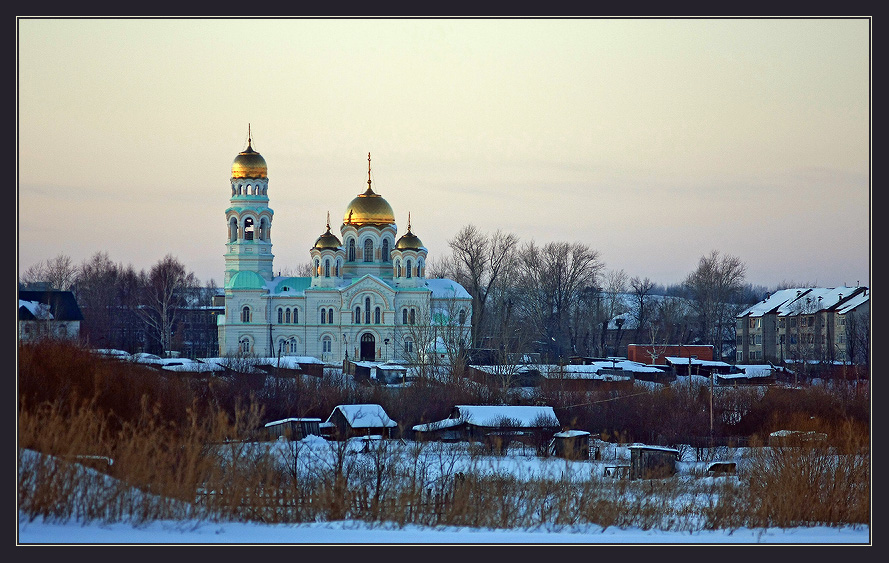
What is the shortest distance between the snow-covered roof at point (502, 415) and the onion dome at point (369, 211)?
2902 centimetres

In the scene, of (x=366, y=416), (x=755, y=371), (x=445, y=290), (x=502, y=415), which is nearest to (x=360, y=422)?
(x=366, y=416)

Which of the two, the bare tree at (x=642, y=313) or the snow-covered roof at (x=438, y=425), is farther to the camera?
the bare tree at (x=642, y=313)

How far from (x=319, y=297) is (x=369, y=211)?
257 inches

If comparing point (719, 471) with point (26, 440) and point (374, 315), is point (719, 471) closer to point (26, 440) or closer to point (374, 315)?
point (26, 440)

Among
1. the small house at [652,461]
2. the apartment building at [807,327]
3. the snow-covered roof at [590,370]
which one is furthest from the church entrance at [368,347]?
the small house at [652,461]

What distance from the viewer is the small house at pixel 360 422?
2573cm

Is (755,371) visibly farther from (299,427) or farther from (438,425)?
(299,427)

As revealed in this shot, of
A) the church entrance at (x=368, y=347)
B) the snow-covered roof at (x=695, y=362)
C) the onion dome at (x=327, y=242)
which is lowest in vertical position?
the snow-covered roof at (x=695, y=362)

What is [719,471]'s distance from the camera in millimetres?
22562

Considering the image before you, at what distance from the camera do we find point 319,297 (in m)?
51.8

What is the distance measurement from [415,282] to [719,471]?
104ft

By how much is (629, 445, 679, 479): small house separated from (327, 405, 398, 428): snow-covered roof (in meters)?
6.15

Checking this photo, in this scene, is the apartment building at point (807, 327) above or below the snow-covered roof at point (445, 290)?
below

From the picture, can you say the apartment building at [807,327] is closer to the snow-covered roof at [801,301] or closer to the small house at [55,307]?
the snow-covered roof at [801,301]
